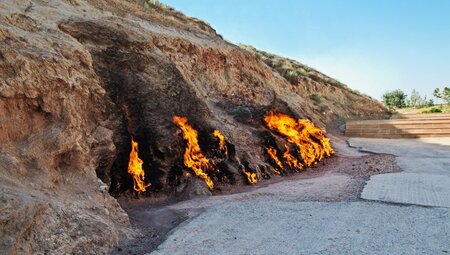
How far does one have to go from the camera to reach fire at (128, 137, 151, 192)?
319 inches

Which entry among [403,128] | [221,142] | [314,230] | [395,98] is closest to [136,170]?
[221,142]

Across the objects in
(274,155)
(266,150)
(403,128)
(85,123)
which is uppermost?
(85,123)

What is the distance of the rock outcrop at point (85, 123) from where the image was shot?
4.71 m

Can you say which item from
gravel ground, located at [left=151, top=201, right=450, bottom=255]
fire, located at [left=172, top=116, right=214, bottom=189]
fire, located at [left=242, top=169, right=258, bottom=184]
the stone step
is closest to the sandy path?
gravel ground, located at [left=151, top=201, right=450, bottom=255]

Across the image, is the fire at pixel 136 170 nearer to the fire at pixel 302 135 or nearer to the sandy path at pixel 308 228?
the sandy path at pixel 308 228

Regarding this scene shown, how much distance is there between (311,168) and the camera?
41.4 ft

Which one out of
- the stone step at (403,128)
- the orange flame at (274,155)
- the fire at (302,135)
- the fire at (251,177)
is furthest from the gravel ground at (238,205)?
the stone step at (403,128)

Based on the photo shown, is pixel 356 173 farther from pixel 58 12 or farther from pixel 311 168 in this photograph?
pixel 58 12

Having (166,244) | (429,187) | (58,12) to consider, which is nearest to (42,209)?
(166,244)

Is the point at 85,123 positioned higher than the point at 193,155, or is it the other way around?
the point at 85,123

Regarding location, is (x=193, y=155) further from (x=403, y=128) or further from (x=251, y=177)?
(x=403, y=128)

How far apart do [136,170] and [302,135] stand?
7.16 m

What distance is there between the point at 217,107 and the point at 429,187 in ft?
23.0

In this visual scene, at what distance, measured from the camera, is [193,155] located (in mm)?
9188
